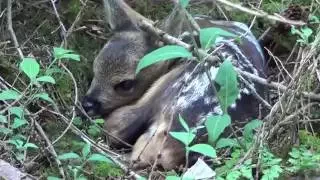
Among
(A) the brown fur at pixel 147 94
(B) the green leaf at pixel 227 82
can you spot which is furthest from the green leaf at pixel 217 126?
(A) the brown fur at pixel 147 94

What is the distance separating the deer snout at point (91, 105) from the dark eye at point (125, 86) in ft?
0.71

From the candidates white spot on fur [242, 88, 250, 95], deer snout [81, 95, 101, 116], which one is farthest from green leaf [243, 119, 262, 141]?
deer snout [81, 95, 101, 116]

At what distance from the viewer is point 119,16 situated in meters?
6.27

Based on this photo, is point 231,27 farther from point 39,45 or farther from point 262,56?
point 39,45

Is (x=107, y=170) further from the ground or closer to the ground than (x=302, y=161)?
closer to the ground

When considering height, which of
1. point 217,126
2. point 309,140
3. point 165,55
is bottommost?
point 309,140

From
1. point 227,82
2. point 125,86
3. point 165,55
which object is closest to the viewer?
point 165,55

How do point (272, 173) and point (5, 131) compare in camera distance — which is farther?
point (5, 131)

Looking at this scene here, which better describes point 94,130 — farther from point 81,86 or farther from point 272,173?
point 272,173

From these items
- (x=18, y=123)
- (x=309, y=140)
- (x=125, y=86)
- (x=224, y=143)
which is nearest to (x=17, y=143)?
(x=18, y=123)

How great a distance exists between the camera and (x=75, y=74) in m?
6.15

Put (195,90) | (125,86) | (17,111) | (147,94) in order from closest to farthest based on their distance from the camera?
(17,111), (195,90), (147,94), (125,86)

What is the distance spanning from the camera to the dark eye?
6.04 m

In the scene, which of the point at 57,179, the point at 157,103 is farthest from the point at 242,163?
the point at 157,103
